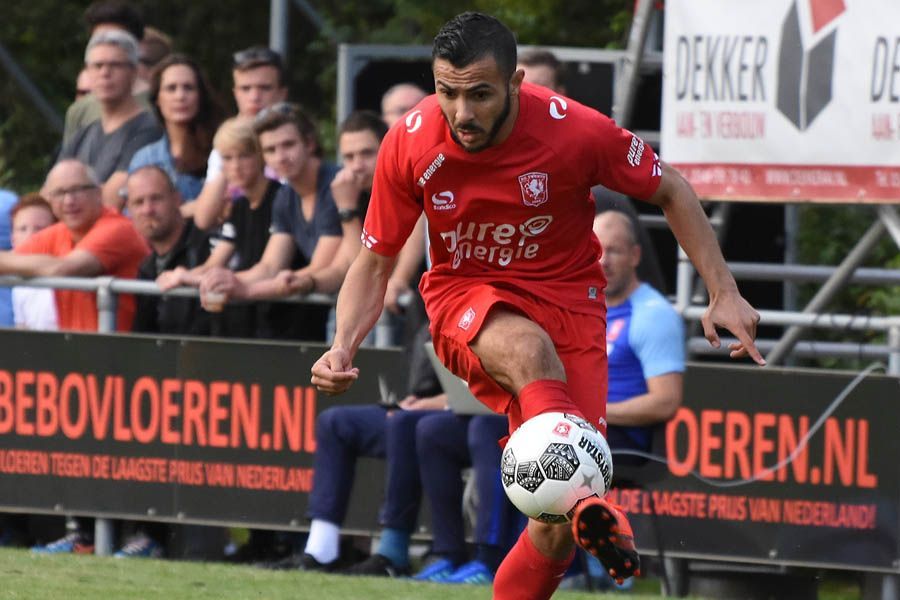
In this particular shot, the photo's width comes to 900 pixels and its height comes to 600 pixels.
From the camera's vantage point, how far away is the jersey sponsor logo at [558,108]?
663 centimetres

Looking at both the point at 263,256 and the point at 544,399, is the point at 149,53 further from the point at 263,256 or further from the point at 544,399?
the point at 544,399

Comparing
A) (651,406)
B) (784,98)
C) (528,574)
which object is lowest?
(528,574)

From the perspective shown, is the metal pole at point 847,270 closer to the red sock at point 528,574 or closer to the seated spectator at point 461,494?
the seated spectator at point 461,494

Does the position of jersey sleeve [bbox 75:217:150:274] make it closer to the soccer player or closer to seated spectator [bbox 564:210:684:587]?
seated spectator [bbox 564:210:684:587]

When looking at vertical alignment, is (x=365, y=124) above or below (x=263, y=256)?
above

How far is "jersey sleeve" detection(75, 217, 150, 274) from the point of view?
35.1 ft

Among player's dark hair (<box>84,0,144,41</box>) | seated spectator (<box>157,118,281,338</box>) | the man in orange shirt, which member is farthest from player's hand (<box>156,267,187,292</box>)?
→ player's dark hair (<box>84,0,144,41</box>)

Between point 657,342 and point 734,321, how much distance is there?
2640mm

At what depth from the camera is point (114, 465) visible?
10.5 metres

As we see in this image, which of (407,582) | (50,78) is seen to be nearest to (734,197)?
(407,582)

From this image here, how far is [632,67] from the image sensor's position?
11109mm

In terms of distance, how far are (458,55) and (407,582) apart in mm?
3410

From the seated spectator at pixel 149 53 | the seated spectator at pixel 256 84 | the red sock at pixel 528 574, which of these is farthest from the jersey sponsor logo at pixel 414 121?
the seated spectator at pixel 149 53

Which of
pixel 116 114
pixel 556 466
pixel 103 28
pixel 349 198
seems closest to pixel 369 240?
pixel 556 466
